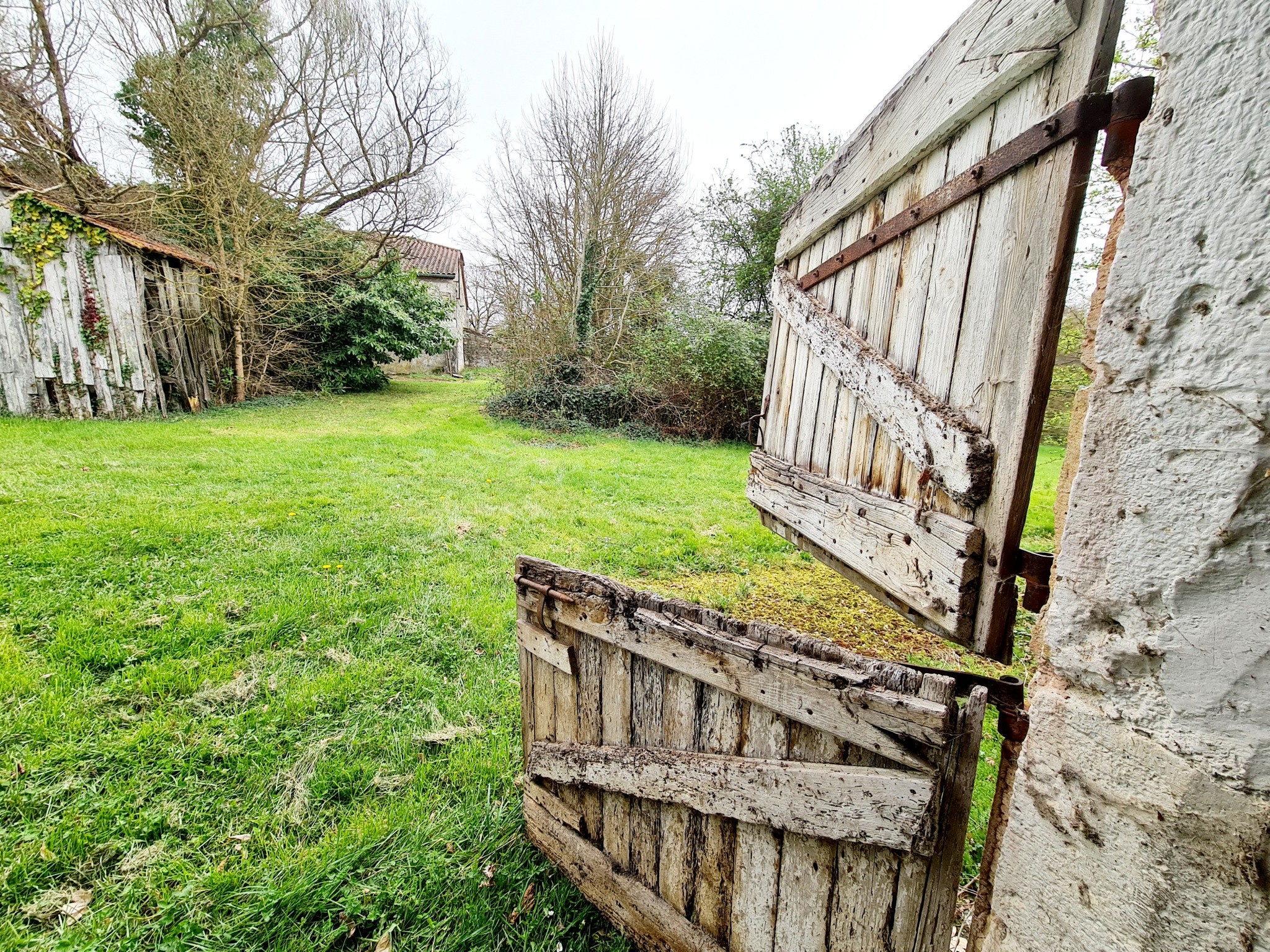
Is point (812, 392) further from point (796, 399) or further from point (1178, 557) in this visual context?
point (1178, 557)

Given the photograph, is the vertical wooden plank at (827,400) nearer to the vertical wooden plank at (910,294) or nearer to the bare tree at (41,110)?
the vertical wooden plank at (910,294)

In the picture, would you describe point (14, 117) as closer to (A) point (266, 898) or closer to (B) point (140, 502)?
(B) point (140, 502)

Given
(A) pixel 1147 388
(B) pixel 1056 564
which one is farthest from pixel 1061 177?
(B) pixel 1056 564

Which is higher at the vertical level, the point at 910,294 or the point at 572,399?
the point at 910,294

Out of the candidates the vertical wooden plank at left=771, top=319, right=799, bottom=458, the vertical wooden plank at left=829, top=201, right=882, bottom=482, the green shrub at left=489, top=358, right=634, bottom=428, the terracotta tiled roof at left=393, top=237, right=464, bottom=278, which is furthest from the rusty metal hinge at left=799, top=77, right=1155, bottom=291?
the terracotta tiled roof at left=393, top=237, right=464, bottom=278

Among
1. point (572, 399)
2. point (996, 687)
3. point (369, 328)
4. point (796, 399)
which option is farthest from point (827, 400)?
point (369, 328)

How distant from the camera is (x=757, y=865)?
1.35 meters

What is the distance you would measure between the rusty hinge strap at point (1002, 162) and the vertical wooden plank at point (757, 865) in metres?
1.40

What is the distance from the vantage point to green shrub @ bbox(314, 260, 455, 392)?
13.2 metres

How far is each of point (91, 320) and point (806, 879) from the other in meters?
12.1

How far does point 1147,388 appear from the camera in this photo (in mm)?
743

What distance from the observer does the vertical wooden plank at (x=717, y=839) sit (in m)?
1.34

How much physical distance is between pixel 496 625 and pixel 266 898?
1740 mm

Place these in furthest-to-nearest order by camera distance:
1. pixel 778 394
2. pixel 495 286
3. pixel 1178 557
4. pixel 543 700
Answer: pixel 495 286 < pixel 778 394 < pixel 543 700 < pixel 1178 557
